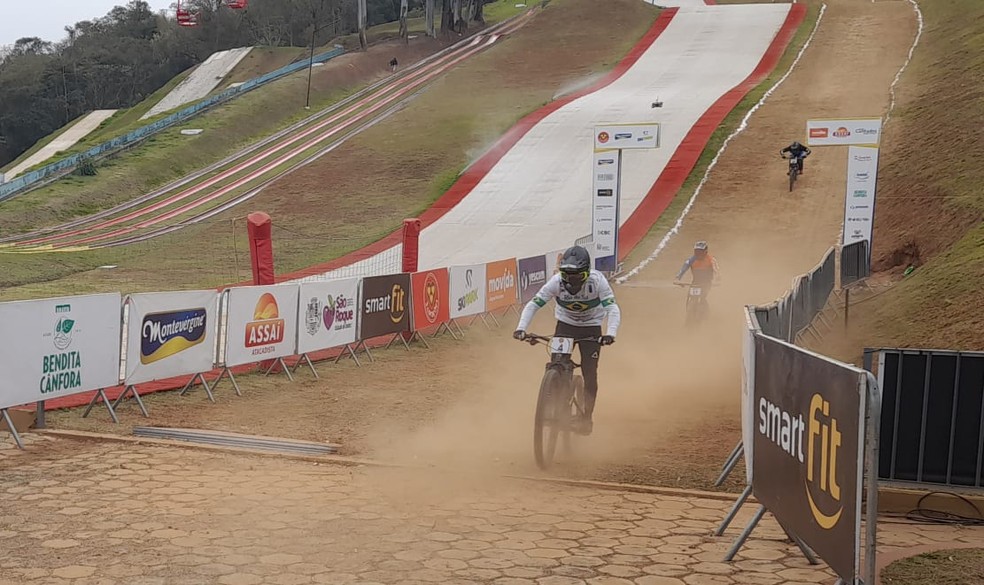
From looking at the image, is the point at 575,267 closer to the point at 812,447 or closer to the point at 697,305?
the point at 812,447

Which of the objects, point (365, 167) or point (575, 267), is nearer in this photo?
point (575, 267)

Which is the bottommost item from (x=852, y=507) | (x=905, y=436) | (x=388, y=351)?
(x=388, y=351)

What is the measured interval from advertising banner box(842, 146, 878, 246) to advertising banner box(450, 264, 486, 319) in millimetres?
10439

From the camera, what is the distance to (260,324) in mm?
14805

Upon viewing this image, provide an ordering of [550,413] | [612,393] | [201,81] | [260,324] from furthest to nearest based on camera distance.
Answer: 1. [201,81]
2. [260,324]
3. [612,393]
4. [550,413]

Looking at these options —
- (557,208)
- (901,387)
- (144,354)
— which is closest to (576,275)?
(901,387)

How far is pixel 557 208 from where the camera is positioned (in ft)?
125

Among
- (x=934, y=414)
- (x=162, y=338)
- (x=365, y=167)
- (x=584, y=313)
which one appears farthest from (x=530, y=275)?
(x=365, y=167)

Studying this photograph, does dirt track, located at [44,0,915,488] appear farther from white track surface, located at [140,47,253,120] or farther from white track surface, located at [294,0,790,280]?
white track surface, located at [140,47,253,120]

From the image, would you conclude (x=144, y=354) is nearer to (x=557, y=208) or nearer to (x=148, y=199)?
(x=557, y=208)

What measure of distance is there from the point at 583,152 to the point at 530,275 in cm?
2082

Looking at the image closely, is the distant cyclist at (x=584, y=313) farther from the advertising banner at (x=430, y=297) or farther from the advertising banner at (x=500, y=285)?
the advertising banner at (x=500, y=285)

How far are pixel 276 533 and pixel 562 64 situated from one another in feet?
192

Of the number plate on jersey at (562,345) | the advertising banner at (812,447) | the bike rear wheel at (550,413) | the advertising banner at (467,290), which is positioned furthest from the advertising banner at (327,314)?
the advertising banner at (812,447)
